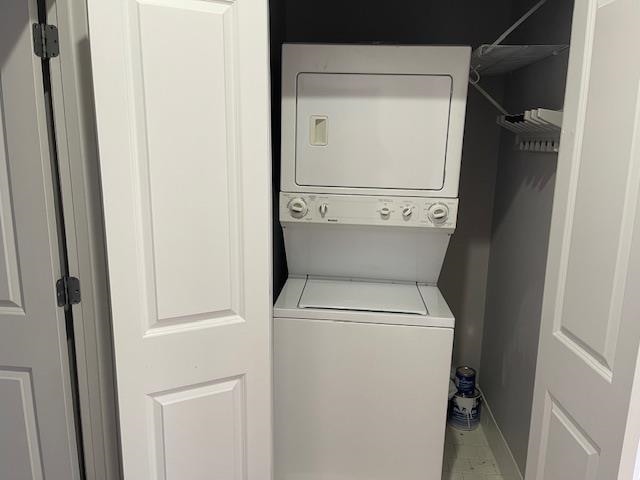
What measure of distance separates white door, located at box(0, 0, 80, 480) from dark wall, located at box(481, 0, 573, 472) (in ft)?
5.56

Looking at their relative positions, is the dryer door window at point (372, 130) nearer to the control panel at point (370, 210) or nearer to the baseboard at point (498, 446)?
the control panel at point (370, 210)

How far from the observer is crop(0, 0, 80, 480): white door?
1.31 metres

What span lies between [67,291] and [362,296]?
106 centimetres

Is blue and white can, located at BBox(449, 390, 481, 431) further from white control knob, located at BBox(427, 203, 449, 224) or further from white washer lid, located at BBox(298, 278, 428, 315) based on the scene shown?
white control knob, located at BBox(427, 203, 449, 224)

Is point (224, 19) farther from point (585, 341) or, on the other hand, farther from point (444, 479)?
point (444, 479)

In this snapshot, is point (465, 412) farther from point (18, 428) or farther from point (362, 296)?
point (18, 428)

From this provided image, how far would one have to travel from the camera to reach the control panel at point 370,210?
188 cm

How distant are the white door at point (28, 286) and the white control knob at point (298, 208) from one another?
85cm

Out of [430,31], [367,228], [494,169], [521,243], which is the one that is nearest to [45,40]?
[367,228]

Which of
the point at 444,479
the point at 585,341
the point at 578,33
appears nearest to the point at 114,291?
the point at 585,341

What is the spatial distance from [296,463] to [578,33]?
176 cm

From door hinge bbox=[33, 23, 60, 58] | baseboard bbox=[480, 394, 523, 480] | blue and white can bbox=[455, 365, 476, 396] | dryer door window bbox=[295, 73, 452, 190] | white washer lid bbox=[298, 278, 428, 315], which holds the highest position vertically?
door hinge bbox=[33, 23, 60, 58]

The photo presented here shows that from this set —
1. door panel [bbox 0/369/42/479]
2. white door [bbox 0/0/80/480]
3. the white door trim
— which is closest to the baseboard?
the white door trim

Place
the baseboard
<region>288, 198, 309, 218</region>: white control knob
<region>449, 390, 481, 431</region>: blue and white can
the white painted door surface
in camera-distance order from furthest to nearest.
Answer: <region>449, 390, 481, 431</region>: blue and white can → the baseboard → <region>288, 198, 309, 218</region>: white control knob → the white painted door surface
